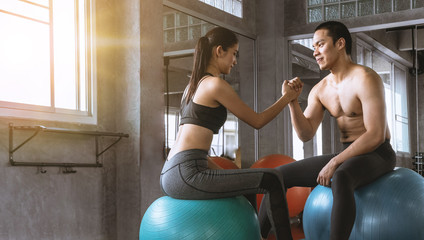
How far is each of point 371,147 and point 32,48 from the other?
222 cm

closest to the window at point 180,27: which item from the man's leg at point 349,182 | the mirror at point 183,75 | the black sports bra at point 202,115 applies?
the mirror at point 183,75

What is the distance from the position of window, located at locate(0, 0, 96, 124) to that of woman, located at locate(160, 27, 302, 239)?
1.19 metres

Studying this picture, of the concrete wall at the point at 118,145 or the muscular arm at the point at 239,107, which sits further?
the concrete wall at the point at 118,145

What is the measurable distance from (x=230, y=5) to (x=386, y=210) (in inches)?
142

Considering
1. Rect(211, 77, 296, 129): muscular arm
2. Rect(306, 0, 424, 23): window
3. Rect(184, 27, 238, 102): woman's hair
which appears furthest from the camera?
Rect(306, 0, 424, 23): window

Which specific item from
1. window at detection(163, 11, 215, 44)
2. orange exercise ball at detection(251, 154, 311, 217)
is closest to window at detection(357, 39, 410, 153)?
orange exercise ball at detection(251, 154, 311, 217)

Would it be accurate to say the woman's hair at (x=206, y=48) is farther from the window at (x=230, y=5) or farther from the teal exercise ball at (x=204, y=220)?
the window at (x=230, y=5)

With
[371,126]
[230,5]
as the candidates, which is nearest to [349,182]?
[371,126]

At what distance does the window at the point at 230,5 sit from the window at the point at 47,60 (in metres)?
1.88

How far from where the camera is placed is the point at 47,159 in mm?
3279

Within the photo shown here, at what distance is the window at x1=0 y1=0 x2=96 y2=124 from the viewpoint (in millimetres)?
3105

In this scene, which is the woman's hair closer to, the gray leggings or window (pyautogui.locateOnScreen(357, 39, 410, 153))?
the gray leggings

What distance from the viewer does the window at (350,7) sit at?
5206 mm

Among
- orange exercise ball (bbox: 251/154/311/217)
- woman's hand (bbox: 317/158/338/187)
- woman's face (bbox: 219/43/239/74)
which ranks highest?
woman's face (bbox: 219/43/239/74)
